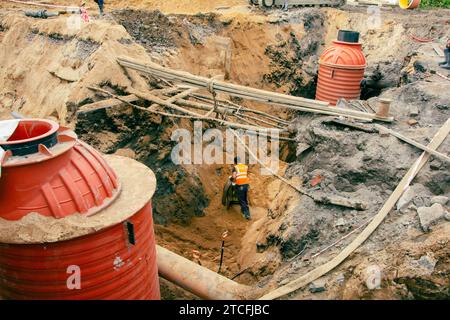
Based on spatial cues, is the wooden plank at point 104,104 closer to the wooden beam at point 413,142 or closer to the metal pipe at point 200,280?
the metal pipe at point 200,280

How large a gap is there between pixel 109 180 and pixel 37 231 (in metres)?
0.98

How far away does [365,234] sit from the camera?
15.7 feet

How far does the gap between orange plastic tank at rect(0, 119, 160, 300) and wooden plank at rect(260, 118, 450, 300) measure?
5.45ft

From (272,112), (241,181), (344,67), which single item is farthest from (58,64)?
(344,67)

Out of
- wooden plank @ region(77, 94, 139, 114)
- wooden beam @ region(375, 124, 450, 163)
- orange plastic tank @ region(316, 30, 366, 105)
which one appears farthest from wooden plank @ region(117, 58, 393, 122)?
orange plastic tank @ region(316, 30, 366, 105)

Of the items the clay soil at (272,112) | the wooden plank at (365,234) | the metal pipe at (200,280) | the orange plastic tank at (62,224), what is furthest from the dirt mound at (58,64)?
the wooden plank at (365,234)

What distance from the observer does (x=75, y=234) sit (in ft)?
11.8

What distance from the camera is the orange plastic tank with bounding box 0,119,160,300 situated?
3605 millimetres

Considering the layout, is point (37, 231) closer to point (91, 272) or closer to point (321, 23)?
point (91, 272)

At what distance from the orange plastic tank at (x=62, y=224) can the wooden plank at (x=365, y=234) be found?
166 cm

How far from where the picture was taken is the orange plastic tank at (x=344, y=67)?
10.6 meters

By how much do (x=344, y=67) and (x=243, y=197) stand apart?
4.59 meters

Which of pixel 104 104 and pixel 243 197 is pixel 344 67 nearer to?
pixel 243 197
